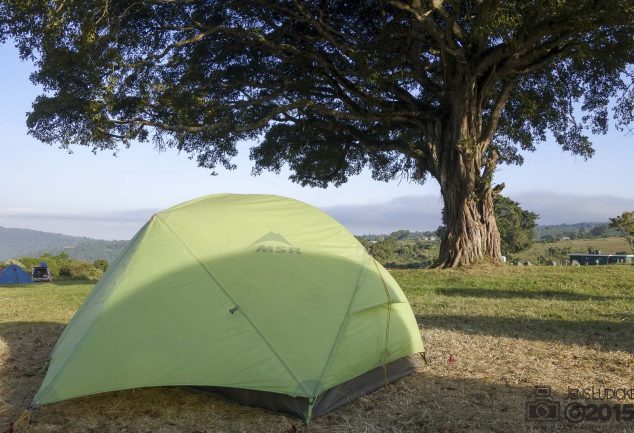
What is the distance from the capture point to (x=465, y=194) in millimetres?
16641

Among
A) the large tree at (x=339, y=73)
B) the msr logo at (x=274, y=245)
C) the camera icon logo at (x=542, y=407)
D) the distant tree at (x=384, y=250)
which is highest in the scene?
the large tree at (x=339, y=73)

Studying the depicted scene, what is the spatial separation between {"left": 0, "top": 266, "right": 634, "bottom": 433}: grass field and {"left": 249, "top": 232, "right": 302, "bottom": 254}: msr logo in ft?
5.19

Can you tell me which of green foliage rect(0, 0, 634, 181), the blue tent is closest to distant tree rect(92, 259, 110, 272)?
the blue tent

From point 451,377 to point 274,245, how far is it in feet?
8.17

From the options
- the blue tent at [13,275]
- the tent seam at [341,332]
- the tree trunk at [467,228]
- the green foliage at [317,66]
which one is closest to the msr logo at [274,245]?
the tent seam at [341,332]

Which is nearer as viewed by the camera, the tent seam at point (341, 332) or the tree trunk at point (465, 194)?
the tent seam at point (341, 332)

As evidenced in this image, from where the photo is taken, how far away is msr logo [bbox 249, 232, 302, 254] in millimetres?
5566

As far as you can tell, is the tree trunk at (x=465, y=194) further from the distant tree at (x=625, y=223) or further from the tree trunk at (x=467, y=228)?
the distant tree at (x=625, y=223)

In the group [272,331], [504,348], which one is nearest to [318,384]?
[272,331]

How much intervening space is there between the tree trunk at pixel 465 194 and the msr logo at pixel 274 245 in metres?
11.7

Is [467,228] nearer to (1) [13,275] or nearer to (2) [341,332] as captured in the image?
(2) [341,332]

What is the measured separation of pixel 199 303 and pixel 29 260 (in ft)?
123

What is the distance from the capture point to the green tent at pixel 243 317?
15.4ft

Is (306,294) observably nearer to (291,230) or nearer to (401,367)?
(291,230)
